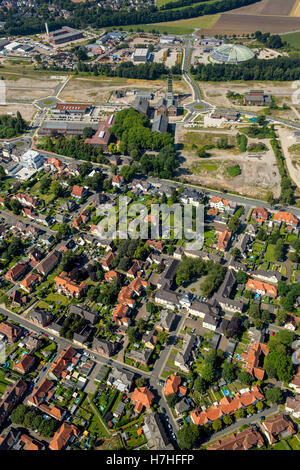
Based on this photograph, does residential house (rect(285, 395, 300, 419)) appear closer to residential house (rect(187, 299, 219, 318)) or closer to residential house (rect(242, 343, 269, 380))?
residential house (rect(242, 343, 269, 380))

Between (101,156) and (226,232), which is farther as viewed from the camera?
(101,156)

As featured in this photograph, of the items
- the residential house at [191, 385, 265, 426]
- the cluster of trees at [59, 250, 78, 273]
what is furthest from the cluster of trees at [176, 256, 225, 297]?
the cluster of trees at [59, 250, 78, 273]

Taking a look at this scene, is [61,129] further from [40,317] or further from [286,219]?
[286,219]

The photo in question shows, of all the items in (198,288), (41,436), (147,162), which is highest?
(147,162)

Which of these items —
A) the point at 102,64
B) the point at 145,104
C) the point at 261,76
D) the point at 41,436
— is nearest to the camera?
the point at 41,436

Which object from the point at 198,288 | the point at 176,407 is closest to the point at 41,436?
the point at 176,407

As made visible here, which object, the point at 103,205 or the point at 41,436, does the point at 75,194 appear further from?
the point at 41,436

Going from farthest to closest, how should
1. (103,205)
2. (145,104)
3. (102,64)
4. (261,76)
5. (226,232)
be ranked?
(102,64), (261,76), (145,104), (103,205), (226,232)
